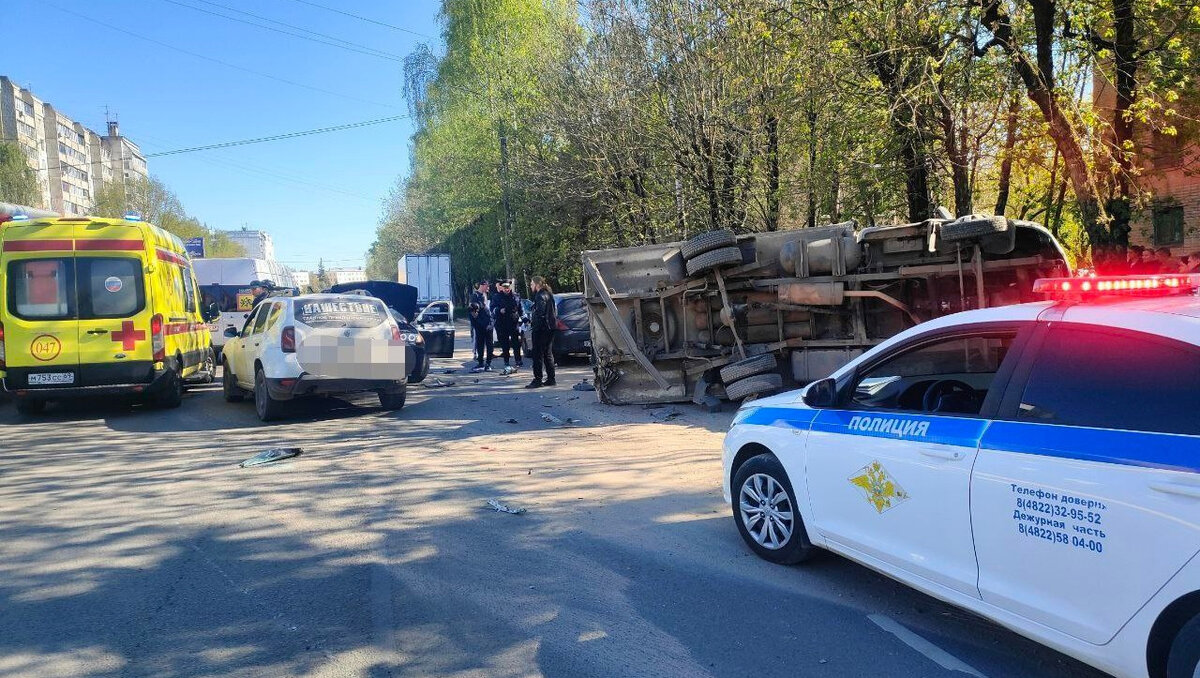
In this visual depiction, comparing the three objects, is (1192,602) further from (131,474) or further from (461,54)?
(461,54)

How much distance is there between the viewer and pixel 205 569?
482 centimetres

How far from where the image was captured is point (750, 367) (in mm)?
9734

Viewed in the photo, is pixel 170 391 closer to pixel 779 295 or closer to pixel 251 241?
pixel 779 295

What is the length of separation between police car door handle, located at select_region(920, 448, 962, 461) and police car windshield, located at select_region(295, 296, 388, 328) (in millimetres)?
8285

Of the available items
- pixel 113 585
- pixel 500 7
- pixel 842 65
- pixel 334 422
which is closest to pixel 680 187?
pixel 842 65

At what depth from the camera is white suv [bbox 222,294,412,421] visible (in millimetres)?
9891

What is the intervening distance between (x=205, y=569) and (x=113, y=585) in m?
0.48

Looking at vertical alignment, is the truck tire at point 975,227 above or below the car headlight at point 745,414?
above

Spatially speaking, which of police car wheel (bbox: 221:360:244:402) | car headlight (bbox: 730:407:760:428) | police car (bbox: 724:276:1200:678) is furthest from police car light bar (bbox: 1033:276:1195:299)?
police car wheel (bbox: 221:360:244:402)

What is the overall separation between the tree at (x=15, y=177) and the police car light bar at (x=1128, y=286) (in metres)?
60.8

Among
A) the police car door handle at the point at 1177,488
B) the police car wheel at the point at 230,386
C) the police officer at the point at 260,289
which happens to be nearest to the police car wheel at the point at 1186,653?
the police car door handle at the point at 1177,488

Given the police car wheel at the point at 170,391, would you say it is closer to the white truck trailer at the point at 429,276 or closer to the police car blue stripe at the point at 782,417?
the police car blue stripe at the point at 782,417

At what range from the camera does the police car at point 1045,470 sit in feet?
8.72

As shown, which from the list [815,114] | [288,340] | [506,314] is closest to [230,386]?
[288,340]
